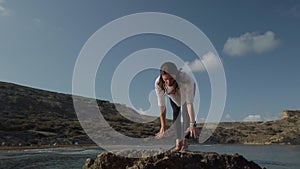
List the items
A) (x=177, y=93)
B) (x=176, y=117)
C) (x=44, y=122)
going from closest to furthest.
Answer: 1. (x=177, y=93)
2. (x=176, y=117)
3. (x=44, y=122)

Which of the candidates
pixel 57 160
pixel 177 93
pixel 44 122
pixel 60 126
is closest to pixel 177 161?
pixel 177 93

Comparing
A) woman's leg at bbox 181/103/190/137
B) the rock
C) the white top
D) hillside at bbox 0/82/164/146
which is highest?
hillside at bbox 0/82/164/146

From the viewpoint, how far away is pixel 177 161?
827 centimetres

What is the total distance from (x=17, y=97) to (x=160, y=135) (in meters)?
110

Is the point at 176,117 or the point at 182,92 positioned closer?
the point at 182,92

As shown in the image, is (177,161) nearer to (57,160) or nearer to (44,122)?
(57,160)

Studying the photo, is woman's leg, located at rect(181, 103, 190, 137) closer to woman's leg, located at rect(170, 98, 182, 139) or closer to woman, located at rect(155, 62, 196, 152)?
woman, located at rect(155, 62, 196, 152)

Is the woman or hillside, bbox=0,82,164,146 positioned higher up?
hillside, bbox=0,82,164,146

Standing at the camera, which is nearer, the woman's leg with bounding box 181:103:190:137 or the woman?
the woman

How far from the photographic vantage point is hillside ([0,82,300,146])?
59.6m

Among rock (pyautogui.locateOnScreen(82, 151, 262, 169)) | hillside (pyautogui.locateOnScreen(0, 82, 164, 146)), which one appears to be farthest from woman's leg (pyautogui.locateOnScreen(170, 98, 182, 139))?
hillside (pyautogui.locateOnScreen(0, 82, 164, 146))

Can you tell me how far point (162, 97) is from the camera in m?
7.36

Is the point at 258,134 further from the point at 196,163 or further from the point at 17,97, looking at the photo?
the point at 196,163

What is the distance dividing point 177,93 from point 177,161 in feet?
6.93
